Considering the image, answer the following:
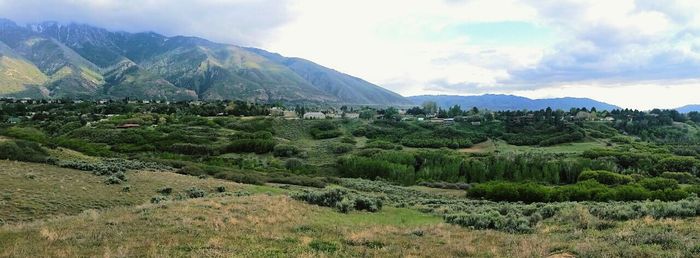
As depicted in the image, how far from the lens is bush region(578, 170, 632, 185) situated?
67938mm

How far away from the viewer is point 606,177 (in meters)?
71.1

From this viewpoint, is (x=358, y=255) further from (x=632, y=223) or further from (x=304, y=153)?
(x=304, y=153)

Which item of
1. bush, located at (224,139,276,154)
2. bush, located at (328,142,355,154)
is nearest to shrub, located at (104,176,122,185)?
bush, located at (224,139,276,154)

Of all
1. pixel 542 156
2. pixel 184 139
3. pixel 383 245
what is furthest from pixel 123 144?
pixel 383 245

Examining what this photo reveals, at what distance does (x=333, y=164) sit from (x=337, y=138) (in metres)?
33.1

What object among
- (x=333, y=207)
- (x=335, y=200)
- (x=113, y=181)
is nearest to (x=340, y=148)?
(x=113, y=181)

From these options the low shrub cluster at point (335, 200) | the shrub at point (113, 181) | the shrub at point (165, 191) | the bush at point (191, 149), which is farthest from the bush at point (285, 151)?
the low shrub cluster at point (335, 200)

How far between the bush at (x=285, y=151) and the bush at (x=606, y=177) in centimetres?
5584

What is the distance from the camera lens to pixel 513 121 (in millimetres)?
160625

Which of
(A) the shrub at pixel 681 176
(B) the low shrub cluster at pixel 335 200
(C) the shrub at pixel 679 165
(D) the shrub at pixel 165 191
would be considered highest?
(B) the low shrub cluster at pixel 335 200

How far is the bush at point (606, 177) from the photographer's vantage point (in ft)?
223

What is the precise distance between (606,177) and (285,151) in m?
60.7

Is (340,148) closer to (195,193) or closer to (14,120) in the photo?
(195,193)

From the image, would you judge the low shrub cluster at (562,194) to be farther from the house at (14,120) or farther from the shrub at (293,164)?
the house at (14,120)
